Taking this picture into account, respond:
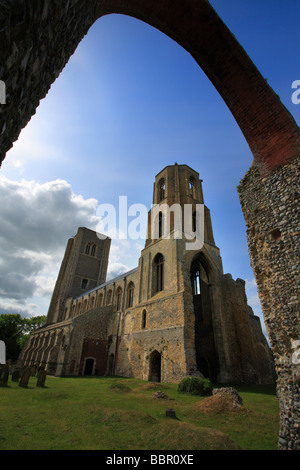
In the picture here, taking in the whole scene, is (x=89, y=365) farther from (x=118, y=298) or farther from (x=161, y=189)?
(x=161, y=189)

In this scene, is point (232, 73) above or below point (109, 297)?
below

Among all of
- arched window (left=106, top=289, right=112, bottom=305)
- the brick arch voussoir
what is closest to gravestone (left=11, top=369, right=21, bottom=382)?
arched window (left=106, top=289, right=112, bottom=305)

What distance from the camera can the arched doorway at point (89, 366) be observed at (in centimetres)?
2208

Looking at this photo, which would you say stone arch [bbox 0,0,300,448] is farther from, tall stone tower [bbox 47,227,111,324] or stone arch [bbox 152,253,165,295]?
tall stone tower [bbox 47,227,111,324]

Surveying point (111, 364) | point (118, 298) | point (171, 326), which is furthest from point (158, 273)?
point (111, 364)

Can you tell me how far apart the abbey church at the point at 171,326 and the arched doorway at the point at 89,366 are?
0.09 m

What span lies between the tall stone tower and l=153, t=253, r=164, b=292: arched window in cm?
2715

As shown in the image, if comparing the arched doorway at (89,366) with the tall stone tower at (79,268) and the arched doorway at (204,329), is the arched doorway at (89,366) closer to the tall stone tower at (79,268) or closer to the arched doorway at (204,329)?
the arched doorway at (204,329)

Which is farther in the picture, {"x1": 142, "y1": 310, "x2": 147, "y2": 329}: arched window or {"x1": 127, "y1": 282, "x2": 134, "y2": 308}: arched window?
{"x1": 127, "y1": 282, "x2": 134, "y2": 308}: arched window

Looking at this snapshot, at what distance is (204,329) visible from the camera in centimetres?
2055

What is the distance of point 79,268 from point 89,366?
25.0 metres

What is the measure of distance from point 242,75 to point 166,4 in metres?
2.39

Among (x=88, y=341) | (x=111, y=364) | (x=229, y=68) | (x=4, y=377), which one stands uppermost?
(x=229, y=68)

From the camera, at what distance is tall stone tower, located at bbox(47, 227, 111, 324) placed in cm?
4266
